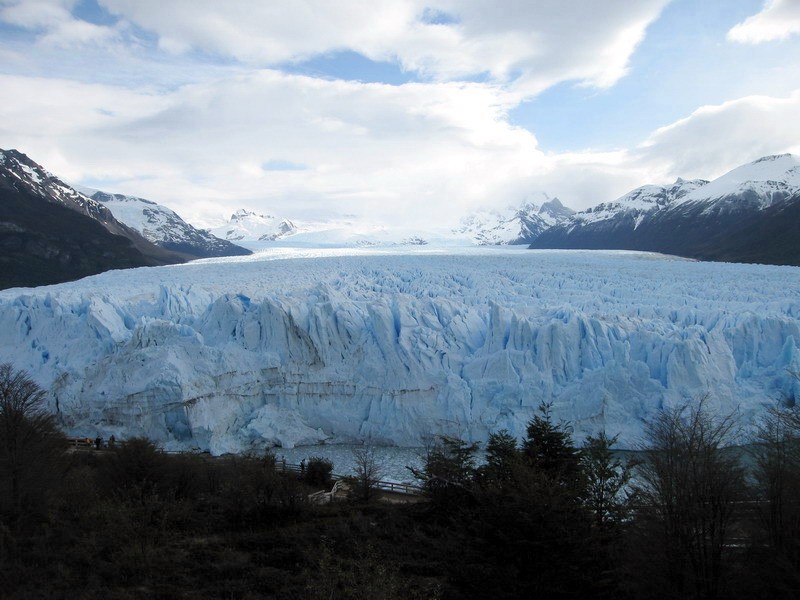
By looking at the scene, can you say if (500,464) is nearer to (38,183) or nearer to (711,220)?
(38,183)

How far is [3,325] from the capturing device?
60.4ft

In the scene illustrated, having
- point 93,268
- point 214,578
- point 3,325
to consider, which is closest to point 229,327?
point 3,325

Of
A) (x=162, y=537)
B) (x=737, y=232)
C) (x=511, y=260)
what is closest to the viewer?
(x=162, y=537)

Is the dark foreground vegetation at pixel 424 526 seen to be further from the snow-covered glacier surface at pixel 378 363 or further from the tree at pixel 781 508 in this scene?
the snow-covered glacier surface at pixel 378 363

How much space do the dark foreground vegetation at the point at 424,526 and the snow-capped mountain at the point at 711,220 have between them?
44.6 m

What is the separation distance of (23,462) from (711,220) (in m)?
77.9

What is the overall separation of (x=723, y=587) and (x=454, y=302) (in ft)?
46.8

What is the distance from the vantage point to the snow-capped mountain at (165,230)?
333ft

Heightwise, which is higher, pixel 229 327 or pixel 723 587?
pixel 229 327

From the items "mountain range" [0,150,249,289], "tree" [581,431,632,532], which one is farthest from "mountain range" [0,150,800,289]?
"tree" [581,431,632,532]

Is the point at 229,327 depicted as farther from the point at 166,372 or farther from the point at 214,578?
the point at 214,578

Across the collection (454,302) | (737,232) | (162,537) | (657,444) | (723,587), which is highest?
(737,232)

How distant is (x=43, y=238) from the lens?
167 ft

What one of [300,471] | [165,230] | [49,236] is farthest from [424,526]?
[165,230]
